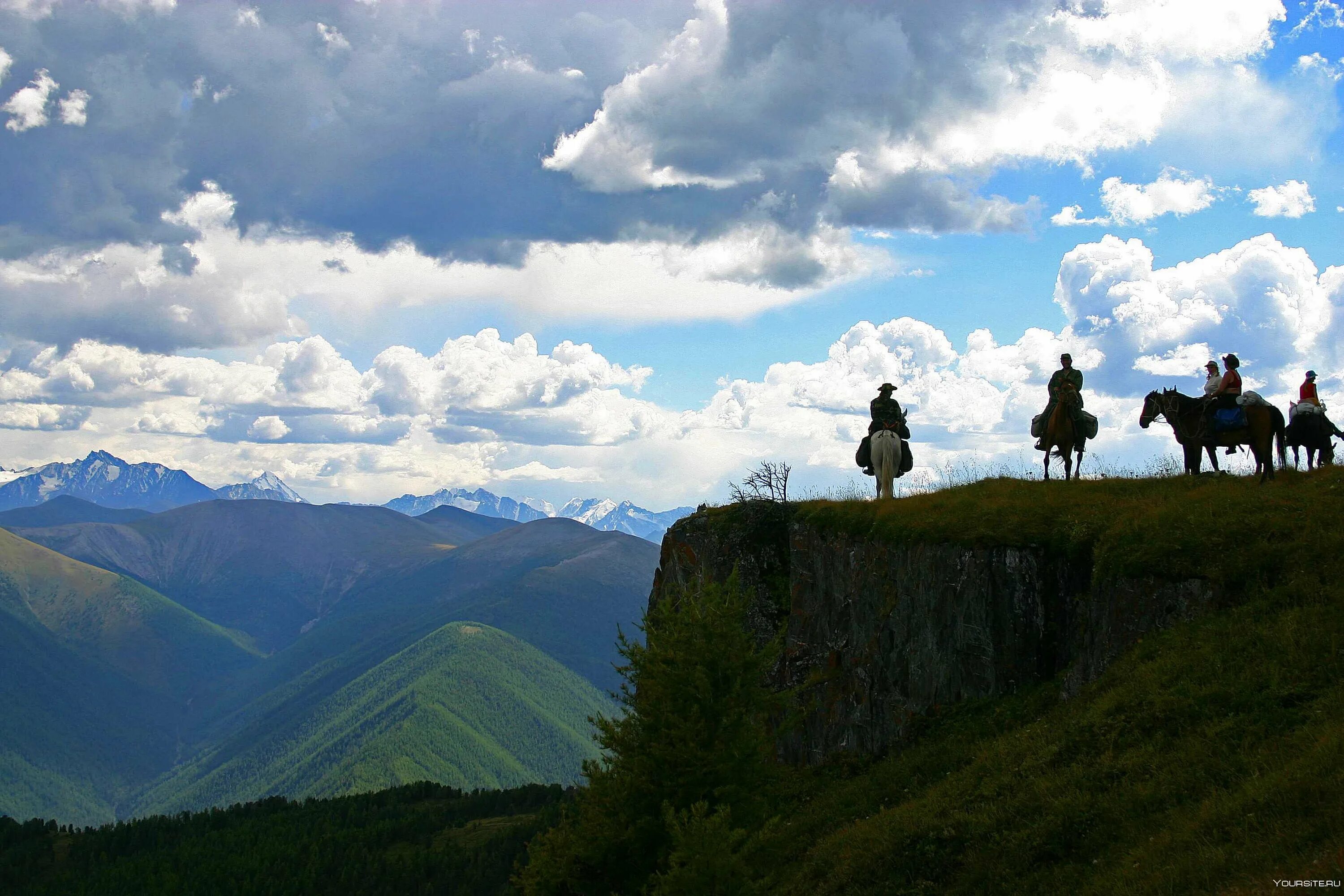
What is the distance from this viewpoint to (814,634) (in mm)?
32219

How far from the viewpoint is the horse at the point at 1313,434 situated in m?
25.0

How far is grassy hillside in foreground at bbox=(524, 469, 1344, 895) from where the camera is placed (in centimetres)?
1292

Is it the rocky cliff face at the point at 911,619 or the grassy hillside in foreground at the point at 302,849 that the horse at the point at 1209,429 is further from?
the grassy hillside in foreground at the point at 302,849

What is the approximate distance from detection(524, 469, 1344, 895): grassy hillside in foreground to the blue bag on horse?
4.82 ft

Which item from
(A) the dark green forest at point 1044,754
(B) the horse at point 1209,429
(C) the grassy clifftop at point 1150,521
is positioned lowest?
(A) the dark green forest at point 1044,754

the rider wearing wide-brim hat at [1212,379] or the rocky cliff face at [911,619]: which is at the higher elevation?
the rider wearing wide-brim hat at [1212,379]

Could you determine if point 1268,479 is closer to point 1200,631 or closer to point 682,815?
point 1200,631

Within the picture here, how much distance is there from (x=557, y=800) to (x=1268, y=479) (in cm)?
13998

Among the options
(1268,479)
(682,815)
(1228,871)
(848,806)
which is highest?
(1268,479)

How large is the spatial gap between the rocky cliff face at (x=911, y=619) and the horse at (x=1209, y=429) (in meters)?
6.07

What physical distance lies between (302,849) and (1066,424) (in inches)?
5465

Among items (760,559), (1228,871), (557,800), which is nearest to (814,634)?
(760,559)

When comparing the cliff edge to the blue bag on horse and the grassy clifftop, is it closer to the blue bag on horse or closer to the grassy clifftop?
the grassy clifftop

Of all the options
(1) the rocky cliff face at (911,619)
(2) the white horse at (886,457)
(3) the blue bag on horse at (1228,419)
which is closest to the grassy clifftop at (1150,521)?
(1) the rocky cliff face at (911,619)
